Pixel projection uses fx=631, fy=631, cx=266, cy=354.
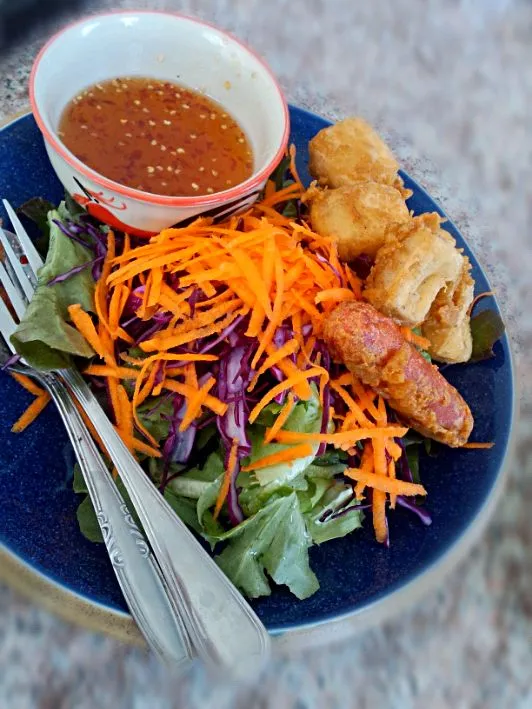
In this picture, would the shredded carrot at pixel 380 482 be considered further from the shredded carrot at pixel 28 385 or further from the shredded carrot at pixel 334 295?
the shredded carrot at pixel 28 385

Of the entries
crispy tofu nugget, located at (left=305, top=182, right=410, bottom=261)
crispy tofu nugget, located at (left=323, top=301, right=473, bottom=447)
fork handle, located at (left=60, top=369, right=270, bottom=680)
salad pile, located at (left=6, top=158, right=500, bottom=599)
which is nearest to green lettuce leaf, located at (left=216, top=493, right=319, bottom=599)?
salad pile, located at (left=6, top=158, right=500, bottom=599)

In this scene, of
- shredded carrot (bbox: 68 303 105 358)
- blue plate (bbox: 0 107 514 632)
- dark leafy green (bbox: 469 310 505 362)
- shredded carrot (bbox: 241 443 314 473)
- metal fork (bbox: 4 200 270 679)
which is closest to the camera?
metal fork (bbox: 4 200 270 679)

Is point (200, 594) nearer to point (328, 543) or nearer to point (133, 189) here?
point (328, 543)

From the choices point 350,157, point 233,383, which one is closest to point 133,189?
point 233,383

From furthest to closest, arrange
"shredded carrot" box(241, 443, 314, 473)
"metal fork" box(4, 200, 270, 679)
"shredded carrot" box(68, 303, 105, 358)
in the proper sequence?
"shredded carrot" box(68, 303, 105, 358) → "shredded carrot" box(241, 443, 314, 473) → "metal fork" box(4, 200, 270, 679)

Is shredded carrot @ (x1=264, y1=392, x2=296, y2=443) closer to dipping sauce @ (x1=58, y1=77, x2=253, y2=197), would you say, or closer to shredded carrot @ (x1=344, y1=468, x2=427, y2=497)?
shredded carrot @ (x1=344, y1=468, x2=427, y2=497)

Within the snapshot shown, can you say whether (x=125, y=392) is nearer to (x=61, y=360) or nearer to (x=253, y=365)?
(x=61, y=360)

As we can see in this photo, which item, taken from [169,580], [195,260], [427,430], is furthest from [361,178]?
[169,580]
